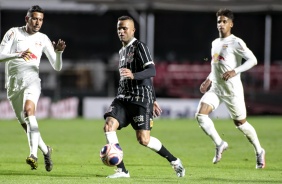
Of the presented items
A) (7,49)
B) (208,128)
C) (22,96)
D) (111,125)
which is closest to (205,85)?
(208,128)

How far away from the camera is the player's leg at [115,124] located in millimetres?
10797

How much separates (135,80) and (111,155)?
3.75 feet

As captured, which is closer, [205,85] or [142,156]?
[205,85]

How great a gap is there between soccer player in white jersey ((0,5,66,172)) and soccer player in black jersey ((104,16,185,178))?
118cm

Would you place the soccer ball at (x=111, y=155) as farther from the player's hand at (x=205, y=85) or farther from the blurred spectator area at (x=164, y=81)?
the blurred spectator area at (x=164, y=81)

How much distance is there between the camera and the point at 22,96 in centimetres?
1199

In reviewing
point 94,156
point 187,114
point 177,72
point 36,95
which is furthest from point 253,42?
point 36,95

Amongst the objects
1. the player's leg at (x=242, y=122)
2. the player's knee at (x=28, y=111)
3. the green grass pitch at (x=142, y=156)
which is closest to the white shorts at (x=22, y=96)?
the player's knee at (x=28, y=111)

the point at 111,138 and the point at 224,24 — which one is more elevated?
the point at 224,24

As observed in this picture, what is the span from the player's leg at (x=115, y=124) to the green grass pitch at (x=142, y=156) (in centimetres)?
20

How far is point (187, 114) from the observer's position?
28.0 meters

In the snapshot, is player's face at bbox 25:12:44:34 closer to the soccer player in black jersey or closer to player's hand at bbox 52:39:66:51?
player's hand at bbox 52:39:66:51

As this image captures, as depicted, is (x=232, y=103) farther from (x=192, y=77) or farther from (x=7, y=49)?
(x=192, y=77)

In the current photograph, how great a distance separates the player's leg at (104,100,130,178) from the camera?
35.4 ft
